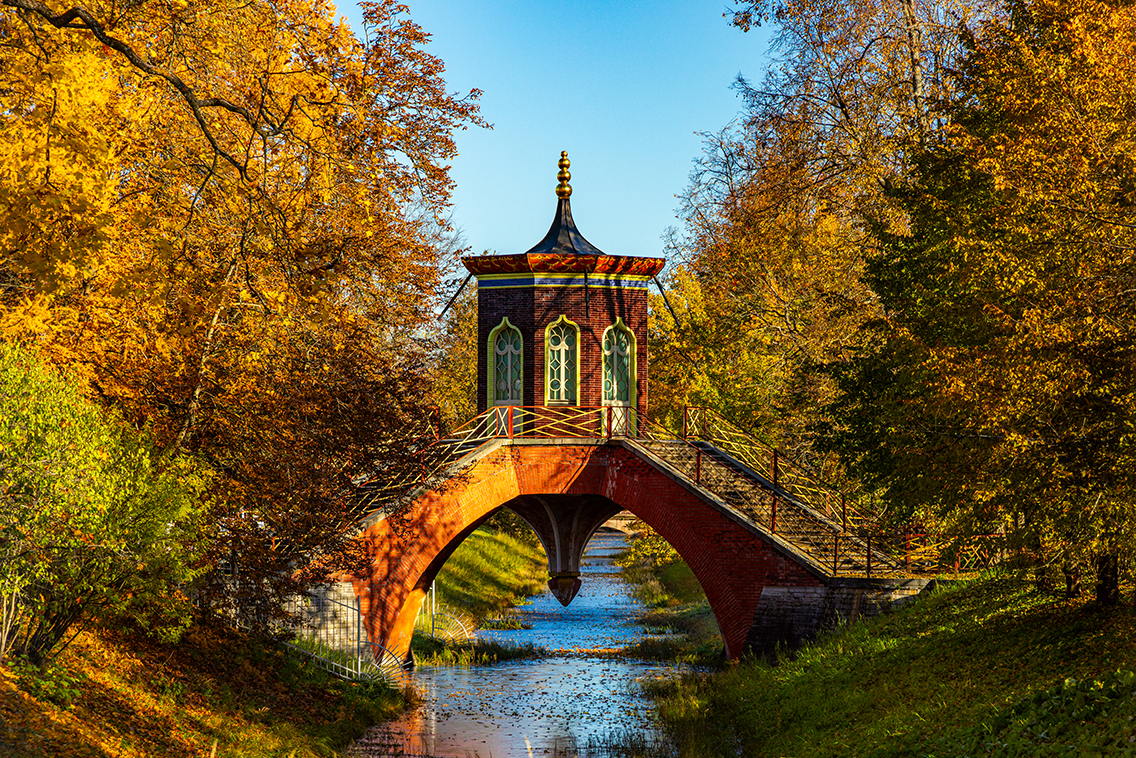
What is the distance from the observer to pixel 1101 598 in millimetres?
12156

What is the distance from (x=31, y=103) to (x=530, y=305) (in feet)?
40.8

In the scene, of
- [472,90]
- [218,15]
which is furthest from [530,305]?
[218,15]

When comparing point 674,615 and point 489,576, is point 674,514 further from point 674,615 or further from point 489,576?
point 489,576

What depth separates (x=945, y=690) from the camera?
39.5ft

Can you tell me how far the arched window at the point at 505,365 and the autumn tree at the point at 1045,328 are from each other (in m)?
12.2

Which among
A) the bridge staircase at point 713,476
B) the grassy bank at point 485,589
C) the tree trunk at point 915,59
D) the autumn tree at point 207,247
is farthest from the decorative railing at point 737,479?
the tree trunk at point 915,59

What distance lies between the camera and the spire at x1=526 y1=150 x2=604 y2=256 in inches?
971

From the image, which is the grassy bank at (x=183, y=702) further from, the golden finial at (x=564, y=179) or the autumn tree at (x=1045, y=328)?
the golden finial at (x=564, y=179)

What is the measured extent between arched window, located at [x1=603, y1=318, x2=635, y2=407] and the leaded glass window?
6.46ft

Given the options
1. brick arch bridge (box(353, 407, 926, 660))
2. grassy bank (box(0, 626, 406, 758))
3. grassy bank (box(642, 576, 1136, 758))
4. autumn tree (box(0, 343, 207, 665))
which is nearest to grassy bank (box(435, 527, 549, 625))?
brick arch bridge (box(353, 407, 926, 660))

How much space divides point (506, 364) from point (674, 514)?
5715 millimetres

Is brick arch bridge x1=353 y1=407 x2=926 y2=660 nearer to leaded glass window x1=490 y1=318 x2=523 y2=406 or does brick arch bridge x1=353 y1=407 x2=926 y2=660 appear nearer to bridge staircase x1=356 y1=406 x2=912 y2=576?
bridge staircase x1=356 y1=406 x2=912 y2=576

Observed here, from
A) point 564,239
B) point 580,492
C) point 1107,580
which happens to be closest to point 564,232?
point 564,239

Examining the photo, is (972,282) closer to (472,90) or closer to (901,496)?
(901,496)
